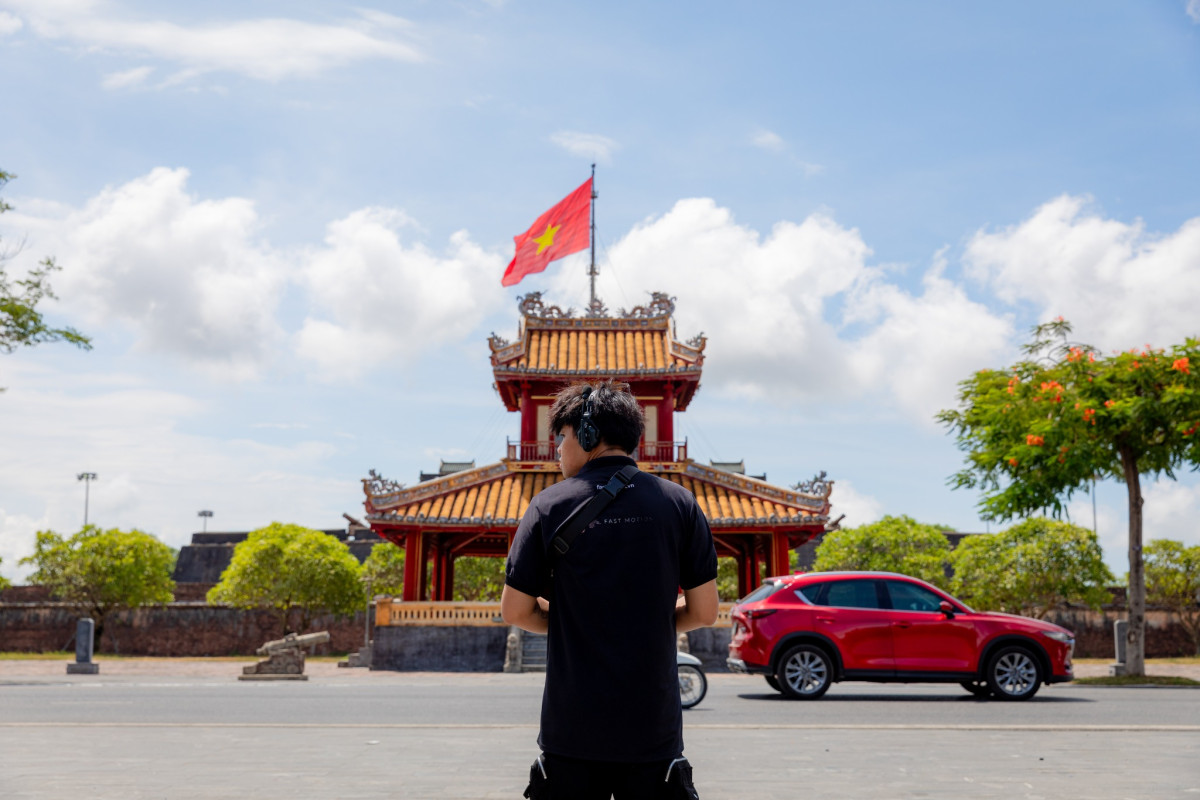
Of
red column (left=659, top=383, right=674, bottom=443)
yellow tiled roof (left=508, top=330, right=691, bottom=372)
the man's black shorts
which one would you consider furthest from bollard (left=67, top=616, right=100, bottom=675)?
the man's black shorts

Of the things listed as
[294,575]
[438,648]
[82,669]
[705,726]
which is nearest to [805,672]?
[705,726]

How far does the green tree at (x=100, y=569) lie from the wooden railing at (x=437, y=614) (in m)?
21.1

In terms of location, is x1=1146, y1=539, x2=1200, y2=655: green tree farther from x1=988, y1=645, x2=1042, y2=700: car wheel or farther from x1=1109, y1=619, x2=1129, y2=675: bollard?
x1=988, y1=645, x2=1042, y2=700: car wheel

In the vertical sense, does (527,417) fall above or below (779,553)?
above

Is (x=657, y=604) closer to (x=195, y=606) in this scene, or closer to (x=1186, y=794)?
(x=1186, y=794)

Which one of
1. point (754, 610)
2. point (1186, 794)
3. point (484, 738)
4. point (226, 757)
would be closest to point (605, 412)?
point (1186, 794)

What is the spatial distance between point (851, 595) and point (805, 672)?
3.83 ft

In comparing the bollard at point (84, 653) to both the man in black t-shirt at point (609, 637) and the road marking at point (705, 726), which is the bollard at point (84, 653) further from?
the man in black t-shirt at point (609, 637)

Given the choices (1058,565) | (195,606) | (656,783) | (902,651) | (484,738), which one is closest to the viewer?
(656,783)

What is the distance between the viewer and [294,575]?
41969 mm

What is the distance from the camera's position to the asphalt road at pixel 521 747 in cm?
659

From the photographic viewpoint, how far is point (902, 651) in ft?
46.2

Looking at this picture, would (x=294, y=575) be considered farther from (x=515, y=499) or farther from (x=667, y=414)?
(x=667, y=414)

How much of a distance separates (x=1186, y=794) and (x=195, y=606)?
142 ft
